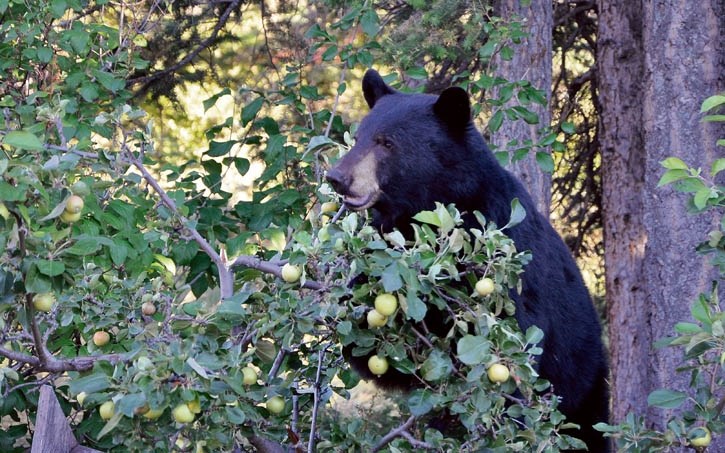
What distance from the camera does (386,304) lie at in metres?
2.05

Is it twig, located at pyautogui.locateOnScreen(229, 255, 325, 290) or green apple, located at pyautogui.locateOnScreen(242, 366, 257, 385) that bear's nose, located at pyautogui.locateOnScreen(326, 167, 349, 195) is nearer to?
twig, located at pyautogui.locateOnScreen(229, 255, 325, 290)

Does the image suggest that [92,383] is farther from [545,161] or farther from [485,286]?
[545,161]

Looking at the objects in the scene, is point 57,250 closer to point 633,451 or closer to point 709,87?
point 633,451

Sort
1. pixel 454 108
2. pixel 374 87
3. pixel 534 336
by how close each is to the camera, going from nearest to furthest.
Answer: pixel 534 336 < pixel 454 108 < pixel 374 87

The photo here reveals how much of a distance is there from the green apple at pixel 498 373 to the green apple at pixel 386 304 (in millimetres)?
258

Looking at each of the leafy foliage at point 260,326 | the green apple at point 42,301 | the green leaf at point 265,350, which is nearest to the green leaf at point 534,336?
the leafy foliage at point 260,326

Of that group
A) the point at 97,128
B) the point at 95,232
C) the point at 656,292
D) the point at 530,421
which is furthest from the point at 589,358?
the point at 97,128

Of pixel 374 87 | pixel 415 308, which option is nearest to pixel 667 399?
pixel 415 308

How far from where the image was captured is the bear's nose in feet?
9.61

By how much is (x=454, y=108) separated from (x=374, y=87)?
415mm

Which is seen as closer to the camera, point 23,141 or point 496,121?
point 23,141

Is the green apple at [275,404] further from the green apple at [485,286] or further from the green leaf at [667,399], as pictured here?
the green leaf at [667,399]

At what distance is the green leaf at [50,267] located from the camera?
1.94m

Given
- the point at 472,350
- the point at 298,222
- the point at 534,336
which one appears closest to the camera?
the point at 472,350
